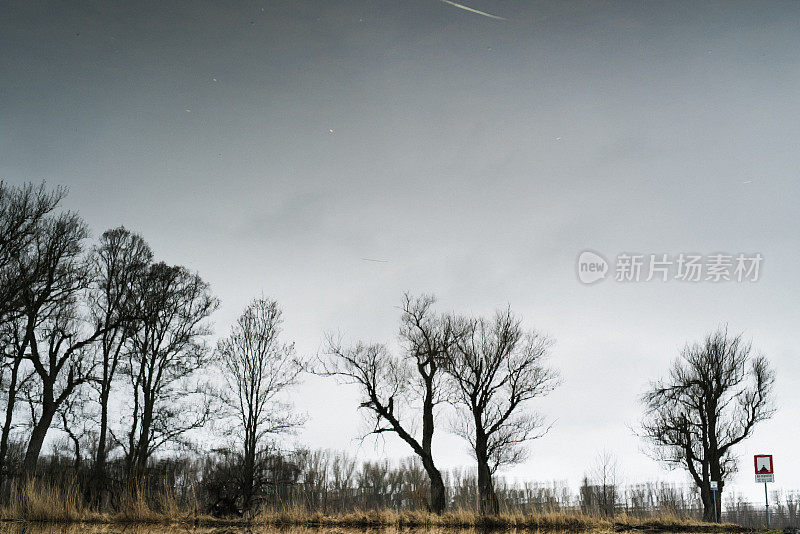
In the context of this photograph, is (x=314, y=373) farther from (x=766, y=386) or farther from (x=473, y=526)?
(x=766, y=386)

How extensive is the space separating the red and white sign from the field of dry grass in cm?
Answer: 684

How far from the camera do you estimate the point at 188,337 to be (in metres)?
26.3

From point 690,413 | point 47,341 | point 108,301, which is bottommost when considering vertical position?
point 690,413

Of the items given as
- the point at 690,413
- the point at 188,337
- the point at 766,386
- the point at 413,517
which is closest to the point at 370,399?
the point at 188,337

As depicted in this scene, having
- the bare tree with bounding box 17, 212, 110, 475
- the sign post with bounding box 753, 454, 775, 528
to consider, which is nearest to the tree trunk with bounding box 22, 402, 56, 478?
the bare tree with bounding box 17, 212, 110, 475

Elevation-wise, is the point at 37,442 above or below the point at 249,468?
above

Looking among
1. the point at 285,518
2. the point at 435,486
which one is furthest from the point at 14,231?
the point at 435,486

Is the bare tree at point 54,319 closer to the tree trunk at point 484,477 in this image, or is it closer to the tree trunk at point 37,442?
the tree trunk at point 37,442

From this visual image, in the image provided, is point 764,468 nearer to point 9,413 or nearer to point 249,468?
point 249,468

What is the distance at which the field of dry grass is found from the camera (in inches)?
475

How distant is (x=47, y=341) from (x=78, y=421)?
223 inches

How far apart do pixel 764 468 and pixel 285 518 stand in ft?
62.0

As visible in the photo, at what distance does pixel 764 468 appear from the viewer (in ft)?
77.0

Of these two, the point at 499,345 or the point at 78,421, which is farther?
the point at 499,345
